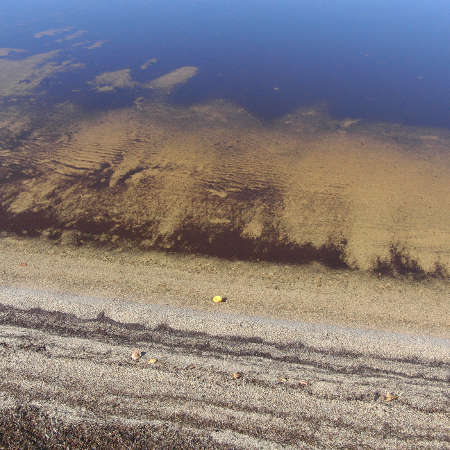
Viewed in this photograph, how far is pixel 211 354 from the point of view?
5762 millimetres

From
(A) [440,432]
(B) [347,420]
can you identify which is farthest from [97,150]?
(A) [440,432]

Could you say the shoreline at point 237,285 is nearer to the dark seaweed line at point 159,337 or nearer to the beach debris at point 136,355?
the dark seaweed line at point 159,337

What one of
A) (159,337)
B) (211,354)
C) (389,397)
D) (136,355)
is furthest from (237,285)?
(389,397)

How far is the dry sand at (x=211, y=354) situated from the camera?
15.3 feet

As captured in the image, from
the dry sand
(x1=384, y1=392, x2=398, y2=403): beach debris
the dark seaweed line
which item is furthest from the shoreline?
(x1=384, y1=392, x2=398, y2=403): beach debris

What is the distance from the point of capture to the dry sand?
4672 mm

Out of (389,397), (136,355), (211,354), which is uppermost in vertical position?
(136,355)

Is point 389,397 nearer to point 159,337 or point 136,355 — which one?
point 159,337

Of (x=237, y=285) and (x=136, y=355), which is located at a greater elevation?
(x=136, y=355)

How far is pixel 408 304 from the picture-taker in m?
7.02

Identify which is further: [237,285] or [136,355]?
[237,285]

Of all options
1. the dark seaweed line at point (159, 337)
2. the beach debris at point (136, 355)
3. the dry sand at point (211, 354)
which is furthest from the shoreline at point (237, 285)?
the beach debris at point (136, 355)

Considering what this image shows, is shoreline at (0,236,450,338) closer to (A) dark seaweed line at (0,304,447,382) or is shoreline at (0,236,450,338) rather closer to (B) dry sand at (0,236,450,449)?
(B) dry sand at (0,236,450,449)

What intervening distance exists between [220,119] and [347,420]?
12.7 m
